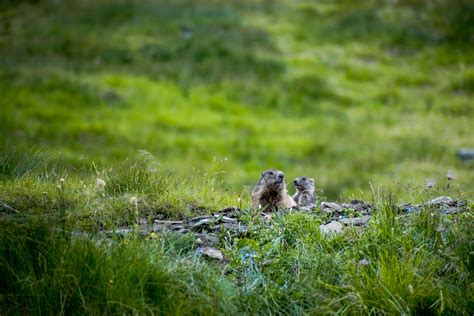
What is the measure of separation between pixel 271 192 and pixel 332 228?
8.21ft

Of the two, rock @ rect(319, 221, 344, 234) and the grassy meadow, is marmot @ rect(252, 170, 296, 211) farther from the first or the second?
rock @ rect(319, 221, 344, 234)

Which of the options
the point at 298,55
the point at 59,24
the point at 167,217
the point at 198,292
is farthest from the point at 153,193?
the point at 59,24

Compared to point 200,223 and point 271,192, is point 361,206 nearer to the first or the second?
point 271,192

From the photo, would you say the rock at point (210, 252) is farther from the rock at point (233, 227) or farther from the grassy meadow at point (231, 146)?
the rock at point (233, 227)

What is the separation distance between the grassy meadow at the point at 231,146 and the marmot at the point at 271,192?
1.70 feet

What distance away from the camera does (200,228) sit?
850 cm

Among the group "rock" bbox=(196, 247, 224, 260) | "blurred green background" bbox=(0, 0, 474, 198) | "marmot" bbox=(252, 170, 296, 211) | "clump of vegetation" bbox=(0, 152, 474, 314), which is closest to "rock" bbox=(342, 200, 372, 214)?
"clump of vegetation" bbox=(0, 152, 474, 314)

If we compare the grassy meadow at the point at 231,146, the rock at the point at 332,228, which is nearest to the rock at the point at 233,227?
the grassy meadow at the point at 231,146

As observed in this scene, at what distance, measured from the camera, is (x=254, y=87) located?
28422 millimetres

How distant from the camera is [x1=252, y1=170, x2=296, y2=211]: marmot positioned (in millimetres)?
10477

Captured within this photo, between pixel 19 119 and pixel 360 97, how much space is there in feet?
48.7

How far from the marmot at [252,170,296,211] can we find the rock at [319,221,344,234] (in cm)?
206

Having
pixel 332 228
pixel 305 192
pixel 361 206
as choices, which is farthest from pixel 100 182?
pixel 305 192

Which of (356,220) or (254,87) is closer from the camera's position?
(356,220)
